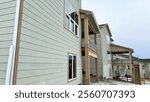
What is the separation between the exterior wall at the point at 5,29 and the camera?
3441mm

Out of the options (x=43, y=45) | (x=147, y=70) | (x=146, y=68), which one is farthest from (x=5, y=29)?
(x=146, y=68)

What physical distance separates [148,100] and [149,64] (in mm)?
39332

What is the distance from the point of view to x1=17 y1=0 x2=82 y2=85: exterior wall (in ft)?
12.4

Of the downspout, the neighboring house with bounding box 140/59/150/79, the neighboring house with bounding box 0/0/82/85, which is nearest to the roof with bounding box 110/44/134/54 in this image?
the neighboring house with bounding box 140/59/150/79

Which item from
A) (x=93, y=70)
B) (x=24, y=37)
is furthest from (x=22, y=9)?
(x=93, y=70)

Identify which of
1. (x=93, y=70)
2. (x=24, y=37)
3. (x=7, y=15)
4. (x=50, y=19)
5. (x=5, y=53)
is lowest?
(x=93, y=70)

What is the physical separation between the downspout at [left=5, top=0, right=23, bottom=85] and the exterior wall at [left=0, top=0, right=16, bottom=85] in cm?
16

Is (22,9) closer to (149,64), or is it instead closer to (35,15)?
(35,15)

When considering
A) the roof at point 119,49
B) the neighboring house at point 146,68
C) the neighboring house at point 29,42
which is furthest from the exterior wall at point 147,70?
the neighboring house at point 29,42

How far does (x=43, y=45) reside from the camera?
4.80m

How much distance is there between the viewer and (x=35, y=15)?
4340 millimetres

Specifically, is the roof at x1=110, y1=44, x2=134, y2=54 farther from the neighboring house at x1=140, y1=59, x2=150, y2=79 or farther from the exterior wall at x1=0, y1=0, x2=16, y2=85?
the exterior wall at x1=0, y1=0, x2=16, y2=85

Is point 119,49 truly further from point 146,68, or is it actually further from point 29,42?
point 29,42

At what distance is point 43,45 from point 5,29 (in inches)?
56.9
